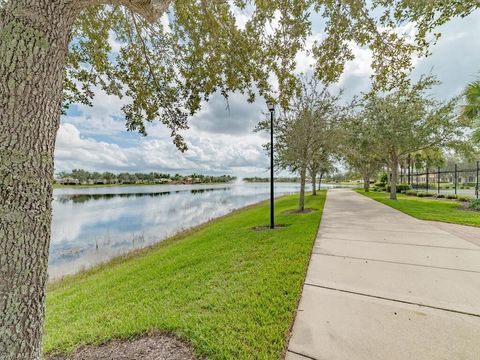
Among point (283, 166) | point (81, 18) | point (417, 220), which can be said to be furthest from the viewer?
point (283, 166)

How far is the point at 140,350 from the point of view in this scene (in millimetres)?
2344

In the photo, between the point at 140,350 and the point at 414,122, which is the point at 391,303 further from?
the point at 414,122

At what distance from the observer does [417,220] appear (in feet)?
25.0

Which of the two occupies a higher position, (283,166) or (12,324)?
(283,166)

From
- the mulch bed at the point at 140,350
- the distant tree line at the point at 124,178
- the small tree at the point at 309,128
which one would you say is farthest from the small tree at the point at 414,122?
the distant tree line at the point at 124,178

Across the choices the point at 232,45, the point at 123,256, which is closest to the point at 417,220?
the point at 232,45

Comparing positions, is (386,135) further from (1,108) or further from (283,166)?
(1,108)

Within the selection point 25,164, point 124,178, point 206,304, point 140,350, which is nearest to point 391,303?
point 206,304

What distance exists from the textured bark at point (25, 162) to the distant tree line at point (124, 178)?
10414cm

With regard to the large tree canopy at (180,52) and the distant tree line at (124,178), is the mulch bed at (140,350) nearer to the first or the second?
the large tree canopy at (180,52)

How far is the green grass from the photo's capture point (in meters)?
2.37

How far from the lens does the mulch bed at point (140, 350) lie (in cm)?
222

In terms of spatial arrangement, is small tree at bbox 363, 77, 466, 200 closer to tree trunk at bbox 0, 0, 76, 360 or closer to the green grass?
the green grass

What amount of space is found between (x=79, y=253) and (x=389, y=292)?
1272cm
